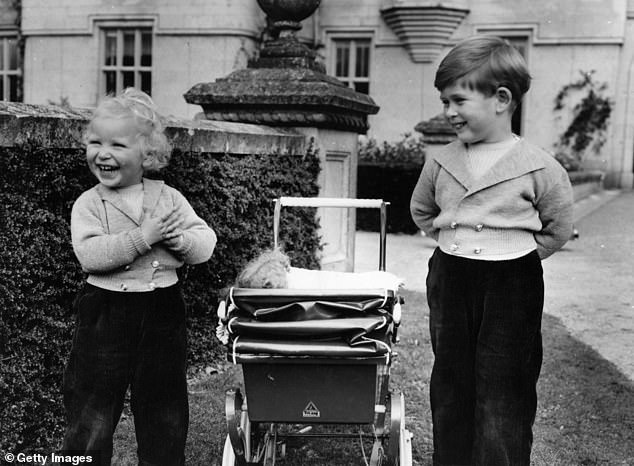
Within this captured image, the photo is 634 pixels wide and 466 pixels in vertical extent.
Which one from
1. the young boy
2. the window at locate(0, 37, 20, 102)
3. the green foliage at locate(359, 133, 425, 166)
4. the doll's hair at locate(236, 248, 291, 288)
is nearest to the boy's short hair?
the young boy

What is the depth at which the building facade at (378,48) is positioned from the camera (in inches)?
704

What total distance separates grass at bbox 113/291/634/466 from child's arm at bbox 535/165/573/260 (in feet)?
3.96

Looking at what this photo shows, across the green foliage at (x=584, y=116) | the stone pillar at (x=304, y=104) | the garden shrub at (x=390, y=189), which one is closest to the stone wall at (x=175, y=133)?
the stone pillar at (x=304, y=104)

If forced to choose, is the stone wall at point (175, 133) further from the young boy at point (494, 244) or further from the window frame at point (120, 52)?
the window frame at point (120, 52)

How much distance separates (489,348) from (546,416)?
1.59 meters

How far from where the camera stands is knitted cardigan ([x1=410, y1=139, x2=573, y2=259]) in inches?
121

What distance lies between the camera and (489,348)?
10.2 feet

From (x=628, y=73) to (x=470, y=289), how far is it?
56.4ft

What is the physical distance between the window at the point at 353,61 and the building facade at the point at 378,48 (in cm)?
2

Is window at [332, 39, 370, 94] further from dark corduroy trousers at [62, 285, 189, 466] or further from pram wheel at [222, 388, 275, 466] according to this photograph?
dark corduroy trousers at [62, 285, 189, 466]

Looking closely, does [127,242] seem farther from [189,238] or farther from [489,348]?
[489,348]

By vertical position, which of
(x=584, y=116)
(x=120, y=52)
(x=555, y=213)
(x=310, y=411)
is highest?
(x=120, y=52)

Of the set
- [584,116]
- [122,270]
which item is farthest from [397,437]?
[584,116]

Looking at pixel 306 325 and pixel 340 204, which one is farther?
pixel 340 204
